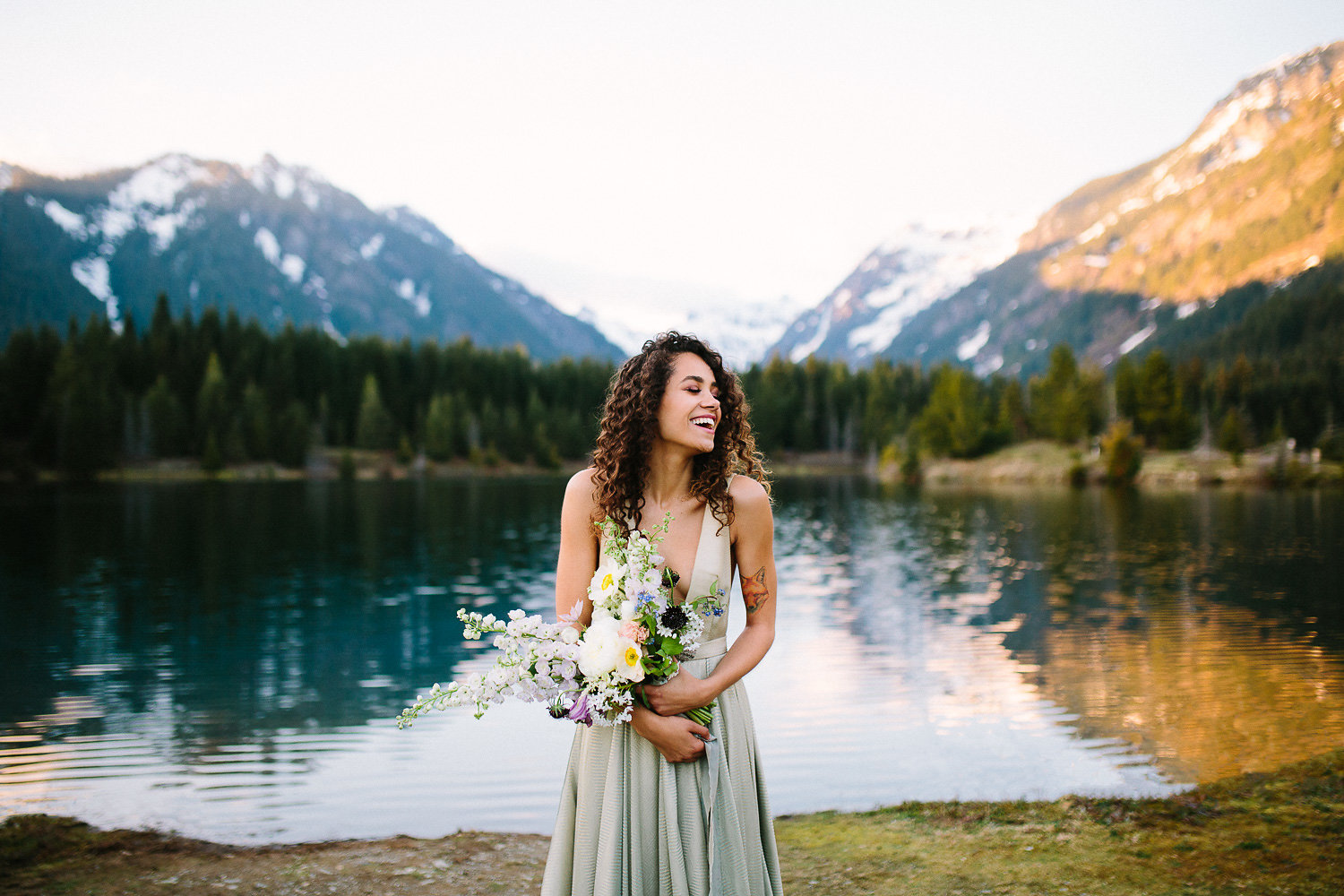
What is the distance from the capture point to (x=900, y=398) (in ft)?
497

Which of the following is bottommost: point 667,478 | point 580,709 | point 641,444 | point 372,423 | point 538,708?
point 538,708

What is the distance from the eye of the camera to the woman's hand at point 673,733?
355cm

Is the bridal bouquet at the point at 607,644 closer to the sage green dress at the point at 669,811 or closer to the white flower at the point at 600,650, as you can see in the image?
the white flower at the point at 600,650

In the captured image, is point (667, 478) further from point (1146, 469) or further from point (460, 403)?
point (460, 403)

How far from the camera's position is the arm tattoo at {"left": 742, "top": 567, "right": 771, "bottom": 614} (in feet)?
12.8

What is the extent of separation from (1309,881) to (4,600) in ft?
81.7

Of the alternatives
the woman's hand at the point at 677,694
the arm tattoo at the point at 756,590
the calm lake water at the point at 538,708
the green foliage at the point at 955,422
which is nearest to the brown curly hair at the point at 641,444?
the arm tattoo at the point at 756,590

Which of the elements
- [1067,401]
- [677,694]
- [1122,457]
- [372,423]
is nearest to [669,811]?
[677,694]

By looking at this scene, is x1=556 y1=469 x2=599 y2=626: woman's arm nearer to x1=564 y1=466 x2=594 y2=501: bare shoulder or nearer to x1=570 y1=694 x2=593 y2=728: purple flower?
x1=564 y1=466 x2=594 y2=501: bare shoulder

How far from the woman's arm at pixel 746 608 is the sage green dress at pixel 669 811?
0.10m

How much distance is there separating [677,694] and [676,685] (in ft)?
0.11

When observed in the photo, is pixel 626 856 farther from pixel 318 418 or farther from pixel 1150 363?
pixel 318 418

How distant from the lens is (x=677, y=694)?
3561 mm

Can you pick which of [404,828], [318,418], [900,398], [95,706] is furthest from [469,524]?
[900,398]
